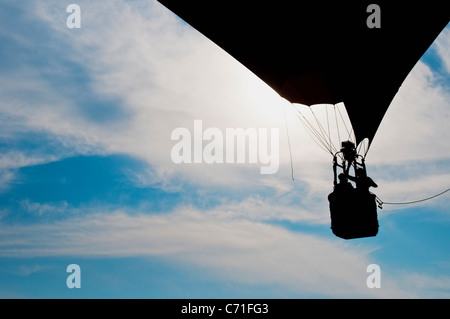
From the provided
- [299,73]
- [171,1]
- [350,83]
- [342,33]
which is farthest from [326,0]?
[171,1]

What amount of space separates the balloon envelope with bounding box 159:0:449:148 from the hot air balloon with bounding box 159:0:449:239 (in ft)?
0.11

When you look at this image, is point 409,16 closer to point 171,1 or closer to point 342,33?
point 342,33

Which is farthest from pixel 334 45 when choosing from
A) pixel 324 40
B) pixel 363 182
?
pixel 363 182

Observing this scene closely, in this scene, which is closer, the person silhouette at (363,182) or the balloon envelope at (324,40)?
the person silhouette at (363,182)

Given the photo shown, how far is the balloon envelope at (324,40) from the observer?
1269 cm

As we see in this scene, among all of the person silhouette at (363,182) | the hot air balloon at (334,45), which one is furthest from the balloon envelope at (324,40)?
the person silhouette at (363,182)

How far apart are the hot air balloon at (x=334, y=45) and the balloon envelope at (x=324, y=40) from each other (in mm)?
33

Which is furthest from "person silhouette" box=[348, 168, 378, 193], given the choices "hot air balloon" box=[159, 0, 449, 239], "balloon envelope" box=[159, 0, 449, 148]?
"balloon envelope" box=[159, 0, 449, 148]

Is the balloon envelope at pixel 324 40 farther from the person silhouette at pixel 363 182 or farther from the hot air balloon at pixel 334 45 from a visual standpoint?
the person silhouette at pixel 363 182

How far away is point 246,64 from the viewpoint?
15531mm

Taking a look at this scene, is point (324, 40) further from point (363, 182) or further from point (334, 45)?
point (363, 182)

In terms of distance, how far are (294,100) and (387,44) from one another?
4.10 metres

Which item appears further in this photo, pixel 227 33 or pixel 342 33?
pixel 227 33
